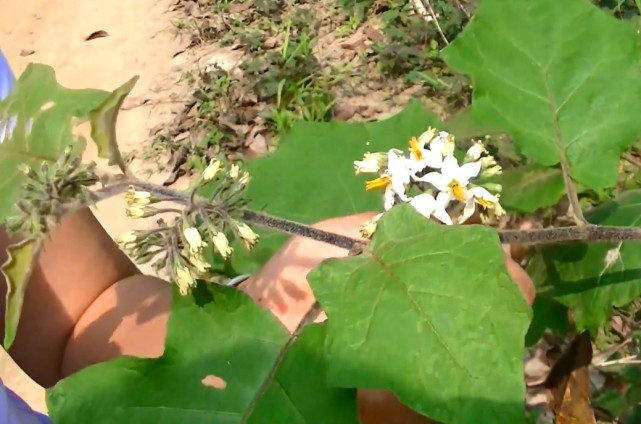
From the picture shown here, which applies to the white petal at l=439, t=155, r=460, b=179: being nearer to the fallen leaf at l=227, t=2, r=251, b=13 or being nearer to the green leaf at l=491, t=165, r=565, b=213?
the green leaf at l=491, t=165, r=565, b=213

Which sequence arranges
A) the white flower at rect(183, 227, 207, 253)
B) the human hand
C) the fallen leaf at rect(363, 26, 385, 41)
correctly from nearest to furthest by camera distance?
the white flower at rect(183, 227, 207, 253), the human hand, the fallen leaf at rect(363, 26, 385, 41)

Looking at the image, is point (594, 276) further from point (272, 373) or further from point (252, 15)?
point (252, 15)

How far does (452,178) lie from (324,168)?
0.42 metres

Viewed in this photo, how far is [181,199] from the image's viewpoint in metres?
0.86

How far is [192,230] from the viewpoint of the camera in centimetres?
84

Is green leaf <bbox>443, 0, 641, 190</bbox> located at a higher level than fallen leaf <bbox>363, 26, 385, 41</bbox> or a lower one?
higher

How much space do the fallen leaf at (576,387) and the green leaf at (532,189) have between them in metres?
0.39

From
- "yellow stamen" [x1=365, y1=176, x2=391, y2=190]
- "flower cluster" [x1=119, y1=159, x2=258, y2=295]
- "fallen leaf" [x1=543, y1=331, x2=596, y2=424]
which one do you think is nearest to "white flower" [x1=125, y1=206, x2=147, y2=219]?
"flower cluster" [x1=119, y1=159, x2=258, y2=295]

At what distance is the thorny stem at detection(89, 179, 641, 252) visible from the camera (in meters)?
0.86

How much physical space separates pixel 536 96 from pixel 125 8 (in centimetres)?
350

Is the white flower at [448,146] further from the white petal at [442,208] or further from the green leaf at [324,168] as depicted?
the green leaf at [324,168]

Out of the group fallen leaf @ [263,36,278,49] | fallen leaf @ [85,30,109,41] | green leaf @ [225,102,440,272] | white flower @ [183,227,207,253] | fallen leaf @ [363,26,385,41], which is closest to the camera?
white flower @ [183,227,207,253]

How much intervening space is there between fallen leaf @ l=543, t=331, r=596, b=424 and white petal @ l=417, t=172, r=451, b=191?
25.8 inches

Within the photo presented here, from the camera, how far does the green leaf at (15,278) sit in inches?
28.6
